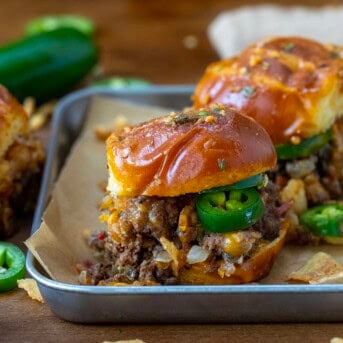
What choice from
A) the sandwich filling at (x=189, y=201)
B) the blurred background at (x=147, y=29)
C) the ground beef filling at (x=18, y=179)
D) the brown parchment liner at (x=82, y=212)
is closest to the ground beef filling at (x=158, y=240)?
the sandwich filling at (x=189, y=201)

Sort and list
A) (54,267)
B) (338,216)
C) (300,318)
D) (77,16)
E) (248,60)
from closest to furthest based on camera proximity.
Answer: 1. (300,318)
2. (54,267)
3. (338,216)
4. (248,60)
5. (77,16)

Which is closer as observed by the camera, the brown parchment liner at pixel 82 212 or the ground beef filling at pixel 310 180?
the brown parchment liner at pixel 82 212

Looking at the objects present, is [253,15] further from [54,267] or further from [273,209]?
[54,267]

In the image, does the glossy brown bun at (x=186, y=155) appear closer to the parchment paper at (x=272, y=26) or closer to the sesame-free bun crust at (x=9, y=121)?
the sesame-free bun crust at (x=9, y=121)

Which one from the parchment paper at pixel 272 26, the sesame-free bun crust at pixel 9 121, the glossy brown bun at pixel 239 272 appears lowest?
the glossy brown bun at pixel 239 272

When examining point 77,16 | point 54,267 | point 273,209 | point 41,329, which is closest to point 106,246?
point 54,267
